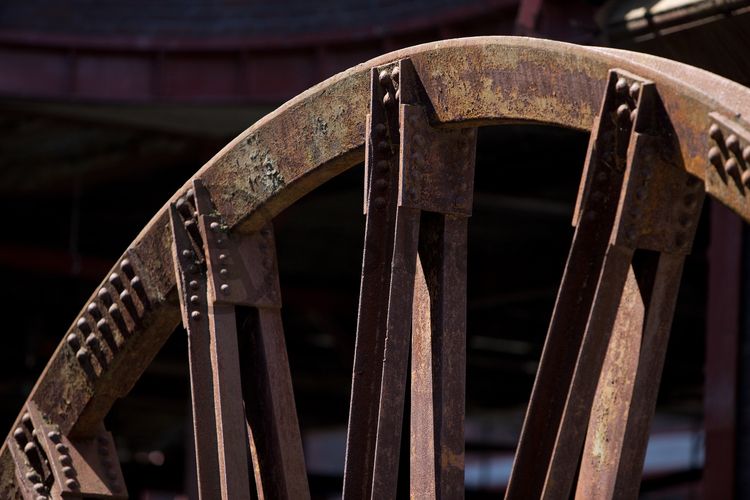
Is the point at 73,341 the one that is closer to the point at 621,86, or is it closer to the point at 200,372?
the point at 200,372

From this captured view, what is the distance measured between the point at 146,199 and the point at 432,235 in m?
15.6

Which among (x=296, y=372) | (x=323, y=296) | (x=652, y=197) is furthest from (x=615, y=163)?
(x=296, y=372)

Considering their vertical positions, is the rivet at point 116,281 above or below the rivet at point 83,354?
above

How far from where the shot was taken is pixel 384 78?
21.2 feet

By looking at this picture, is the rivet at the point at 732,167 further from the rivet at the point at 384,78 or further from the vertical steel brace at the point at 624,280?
the rivet at the point at 384,78

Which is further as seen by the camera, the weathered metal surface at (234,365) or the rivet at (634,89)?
the weathered metal surface at (234,365)

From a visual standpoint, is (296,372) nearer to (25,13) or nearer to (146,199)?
(146,199)

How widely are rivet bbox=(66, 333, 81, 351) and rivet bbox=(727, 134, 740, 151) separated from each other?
4.53 meters

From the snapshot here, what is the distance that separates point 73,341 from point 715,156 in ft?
14.6

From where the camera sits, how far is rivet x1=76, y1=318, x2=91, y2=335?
27.4 feet

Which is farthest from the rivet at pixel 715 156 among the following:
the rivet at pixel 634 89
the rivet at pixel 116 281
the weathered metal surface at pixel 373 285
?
the rivet at pixel 116 281

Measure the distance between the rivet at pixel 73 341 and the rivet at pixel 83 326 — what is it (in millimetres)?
69

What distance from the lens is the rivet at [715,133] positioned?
505 centimetres

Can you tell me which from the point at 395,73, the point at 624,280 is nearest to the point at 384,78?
the point at 395,73
